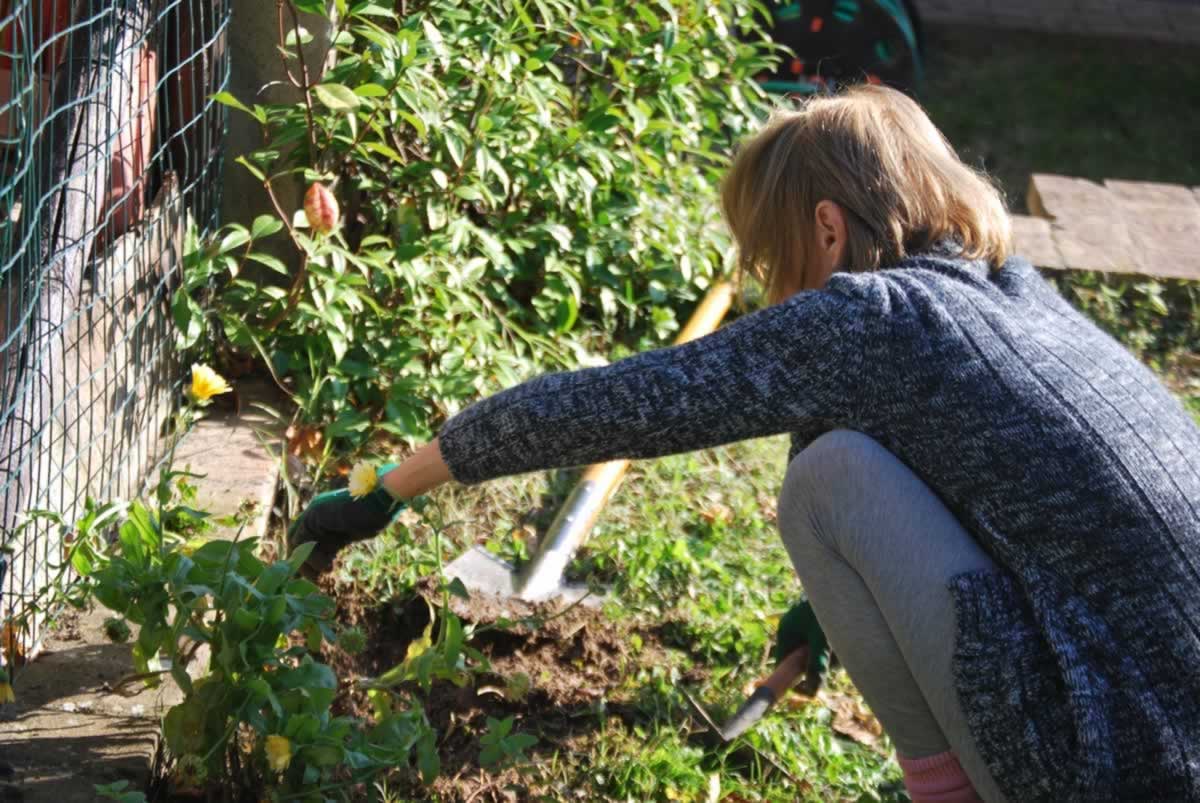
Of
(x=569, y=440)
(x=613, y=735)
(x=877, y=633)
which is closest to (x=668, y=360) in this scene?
(x=569, y=440)

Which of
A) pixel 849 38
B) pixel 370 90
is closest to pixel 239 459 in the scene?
pixel 370 90

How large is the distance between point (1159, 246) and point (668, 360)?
3329 millimetres

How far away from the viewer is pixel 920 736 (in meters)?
1.96

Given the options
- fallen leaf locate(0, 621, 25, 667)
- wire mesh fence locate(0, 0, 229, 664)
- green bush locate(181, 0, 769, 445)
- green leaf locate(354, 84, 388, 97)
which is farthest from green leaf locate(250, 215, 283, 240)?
fallen leaf locate(0, 621, 25, 667)

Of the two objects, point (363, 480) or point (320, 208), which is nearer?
point (363, 480)

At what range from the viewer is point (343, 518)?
83.5 inches

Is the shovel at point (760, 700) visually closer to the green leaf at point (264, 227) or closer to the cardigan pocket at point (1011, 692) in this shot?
the cardigan pocket at point (1011, 692)

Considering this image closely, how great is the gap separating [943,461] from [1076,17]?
6.45m

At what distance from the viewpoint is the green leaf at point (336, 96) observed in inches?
99.7

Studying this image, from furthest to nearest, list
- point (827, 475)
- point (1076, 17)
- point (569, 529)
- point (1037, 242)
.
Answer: point (1076, 17) → point (1037, 242) → point (569, 529) → point (827, 475)

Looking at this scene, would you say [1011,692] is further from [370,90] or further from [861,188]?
[370,90]

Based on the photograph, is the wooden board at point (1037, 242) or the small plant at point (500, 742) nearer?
the small plant at point (500, 742)

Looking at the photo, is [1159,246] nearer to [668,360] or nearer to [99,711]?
[668,360]

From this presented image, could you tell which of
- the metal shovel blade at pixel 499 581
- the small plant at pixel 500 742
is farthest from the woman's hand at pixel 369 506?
the metal shovel blade at pixel 499 581
